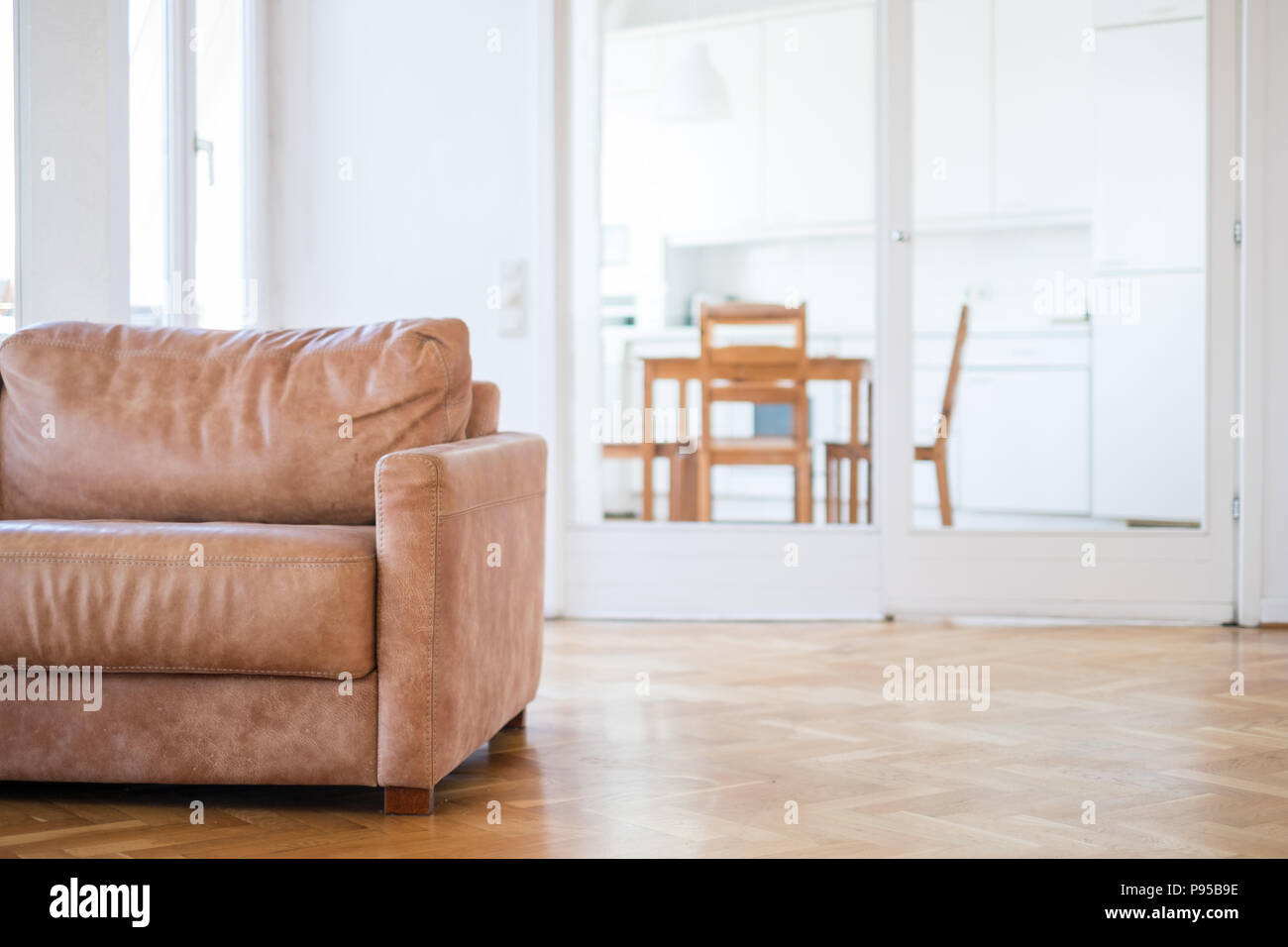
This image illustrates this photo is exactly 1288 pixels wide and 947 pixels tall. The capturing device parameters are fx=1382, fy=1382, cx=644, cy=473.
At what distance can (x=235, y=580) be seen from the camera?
2.20 meters

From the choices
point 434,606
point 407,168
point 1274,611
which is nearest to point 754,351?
point 407,168

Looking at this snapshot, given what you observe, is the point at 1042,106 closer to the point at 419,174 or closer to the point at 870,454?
the point at 870,454

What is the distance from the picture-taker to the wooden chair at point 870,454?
4438mm

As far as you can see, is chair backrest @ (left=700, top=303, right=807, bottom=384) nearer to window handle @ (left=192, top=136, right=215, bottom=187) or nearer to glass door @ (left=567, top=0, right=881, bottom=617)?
glass door @ (left=567, top=0, right=881, bottom=617)

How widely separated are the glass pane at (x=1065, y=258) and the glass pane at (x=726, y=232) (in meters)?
0.24

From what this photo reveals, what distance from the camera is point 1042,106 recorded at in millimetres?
4375

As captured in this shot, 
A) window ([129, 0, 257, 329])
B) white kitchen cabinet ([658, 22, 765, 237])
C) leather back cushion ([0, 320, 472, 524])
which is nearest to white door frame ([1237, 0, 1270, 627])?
white kitchen cabinet ([658, 22, 765, 237])

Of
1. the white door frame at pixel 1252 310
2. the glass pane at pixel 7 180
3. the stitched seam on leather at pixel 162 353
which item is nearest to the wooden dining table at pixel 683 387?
the white door frame at pixel 1252 310

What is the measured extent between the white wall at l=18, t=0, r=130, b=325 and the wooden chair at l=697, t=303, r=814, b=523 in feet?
5.95

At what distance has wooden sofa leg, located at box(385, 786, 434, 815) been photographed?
225cm

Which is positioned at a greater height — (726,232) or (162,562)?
(726,232)

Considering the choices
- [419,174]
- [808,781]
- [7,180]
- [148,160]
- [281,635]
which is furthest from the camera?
[419,174]

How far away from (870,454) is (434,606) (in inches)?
98.9
